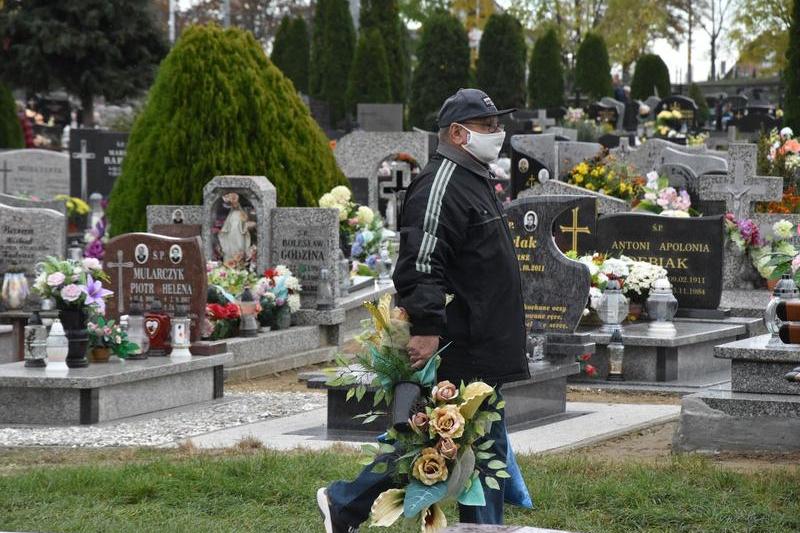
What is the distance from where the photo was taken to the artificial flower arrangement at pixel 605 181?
695 inches

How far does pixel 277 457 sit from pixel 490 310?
269 centimetres

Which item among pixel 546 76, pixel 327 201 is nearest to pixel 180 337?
pixel 327 201

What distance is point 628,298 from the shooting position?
12.8m

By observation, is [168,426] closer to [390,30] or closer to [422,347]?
Result: [422,347]

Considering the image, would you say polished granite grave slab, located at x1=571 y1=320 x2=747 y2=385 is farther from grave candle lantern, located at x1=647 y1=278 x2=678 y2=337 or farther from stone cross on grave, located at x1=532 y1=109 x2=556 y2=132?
stone cross on grave, located at x1=532 y1=109 x2=556 y2=132

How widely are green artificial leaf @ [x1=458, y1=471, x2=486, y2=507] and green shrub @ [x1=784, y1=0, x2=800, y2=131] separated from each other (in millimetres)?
24558

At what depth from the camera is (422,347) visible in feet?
18.7

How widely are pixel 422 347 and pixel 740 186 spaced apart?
1187 centimetres

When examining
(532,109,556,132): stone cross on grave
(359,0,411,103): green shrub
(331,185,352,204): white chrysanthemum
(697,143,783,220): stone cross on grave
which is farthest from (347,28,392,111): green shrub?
(331,185,352,204): white chrysanthemum

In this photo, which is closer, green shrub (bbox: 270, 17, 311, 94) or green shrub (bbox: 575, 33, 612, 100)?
green shrub (bbox: 270, 17, 311, 94)

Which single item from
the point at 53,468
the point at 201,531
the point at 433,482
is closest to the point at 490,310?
the point at 433,482

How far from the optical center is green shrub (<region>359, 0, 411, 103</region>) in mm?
43594

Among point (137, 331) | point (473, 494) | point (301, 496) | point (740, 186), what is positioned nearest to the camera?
point (473, 494)

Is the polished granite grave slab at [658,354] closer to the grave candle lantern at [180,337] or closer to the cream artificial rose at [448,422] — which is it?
the grave candle lantern at [180,337]
